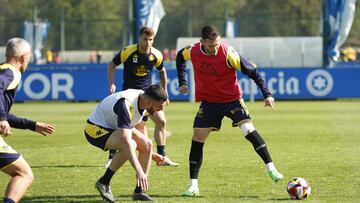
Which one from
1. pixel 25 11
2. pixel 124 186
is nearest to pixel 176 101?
pixel 124 186

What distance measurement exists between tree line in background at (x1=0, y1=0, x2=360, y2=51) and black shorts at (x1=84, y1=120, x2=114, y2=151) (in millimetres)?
28459

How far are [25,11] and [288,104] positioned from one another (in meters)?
40.9

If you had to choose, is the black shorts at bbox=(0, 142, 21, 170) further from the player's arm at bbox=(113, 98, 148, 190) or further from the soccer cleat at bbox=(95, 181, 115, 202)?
the soccer cleat at bbox=(95, 181, 115, 202)

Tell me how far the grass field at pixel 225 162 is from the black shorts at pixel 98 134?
26.8 inches

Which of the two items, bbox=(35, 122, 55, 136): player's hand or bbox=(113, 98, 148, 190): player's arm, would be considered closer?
bbox=(35, 122, 55, 136): player's hand

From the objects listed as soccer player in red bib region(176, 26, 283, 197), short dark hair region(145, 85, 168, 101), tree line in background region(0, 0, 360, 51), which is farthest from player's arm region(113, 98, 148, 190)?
tree line in background region(0, 0, 360, 51)

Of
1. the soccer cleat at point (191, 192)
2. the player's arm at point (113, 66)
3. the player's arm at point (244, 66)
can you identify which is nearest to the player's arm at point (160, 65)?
the player's arm at point (113, 66)

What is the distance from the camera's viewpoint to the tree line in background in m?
46.9

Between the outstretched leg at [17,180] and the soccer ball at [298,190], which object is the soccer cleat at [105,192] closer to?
the outstretched leg at [17,180]

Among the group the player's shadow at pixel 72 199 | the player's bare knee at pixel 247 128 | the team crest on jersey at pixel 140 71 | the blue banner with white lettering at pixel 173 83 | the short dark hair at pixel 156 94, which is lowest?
the blue banner with white lettering at pixel 173 83

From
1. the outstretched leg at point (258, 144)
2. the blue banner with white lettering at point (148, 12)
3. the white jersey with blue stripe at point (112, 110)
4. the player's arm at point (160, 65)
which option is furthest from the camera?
the blue banner with white lettering at point (148, 12)

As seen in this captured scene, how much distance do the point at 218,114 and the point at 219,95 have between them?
235 mm

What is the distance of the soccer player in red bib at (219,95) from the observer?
A: 10.3 meters

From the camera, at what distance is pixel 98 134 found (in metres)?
9.66
